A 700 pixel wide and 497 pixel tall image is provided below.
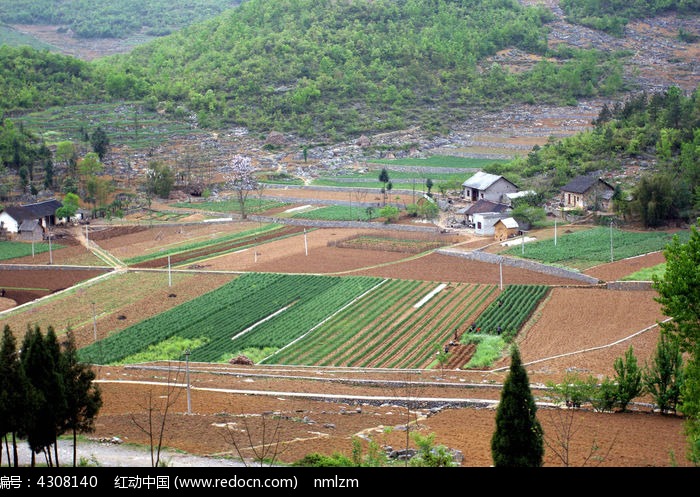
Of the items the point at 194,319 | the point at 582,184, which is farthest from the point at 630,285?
the point at 582,184

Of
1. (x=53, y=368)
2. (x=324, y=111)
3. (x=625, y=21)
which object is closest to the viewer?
(x=53, y=368)

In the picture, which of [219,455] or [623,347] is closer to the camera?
[219,455]

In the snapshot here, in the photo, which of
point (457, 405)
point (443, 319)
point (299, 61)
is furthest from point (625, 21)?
point (457, 405)

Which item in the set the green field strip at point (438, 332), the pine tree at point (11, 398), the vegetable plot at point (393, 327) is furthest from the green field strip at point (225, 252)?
A: the pine tree at point (11, 398)

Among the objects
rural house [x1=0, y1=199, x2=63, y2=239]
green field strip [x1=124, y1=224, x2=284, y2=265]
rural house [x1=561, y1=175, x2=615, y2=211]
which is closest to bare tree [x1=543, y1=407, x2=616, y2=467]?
green field strip [x1=124, y1=224, x2=284, y2=265]

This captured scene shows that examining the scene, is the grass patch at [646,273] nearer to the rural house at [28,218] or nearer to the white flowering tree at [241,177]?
the white flowering tree at [241,177]

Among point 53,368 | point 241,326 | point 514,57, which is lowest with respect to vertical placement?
point 241,326

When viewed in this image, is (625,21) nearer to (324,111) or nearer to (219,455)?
(324,111)

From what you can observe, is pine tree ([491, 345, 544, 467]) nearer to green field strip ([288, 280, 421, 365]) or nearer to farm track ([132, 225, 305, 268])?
green field strip ([288, 280, 421, 365])
